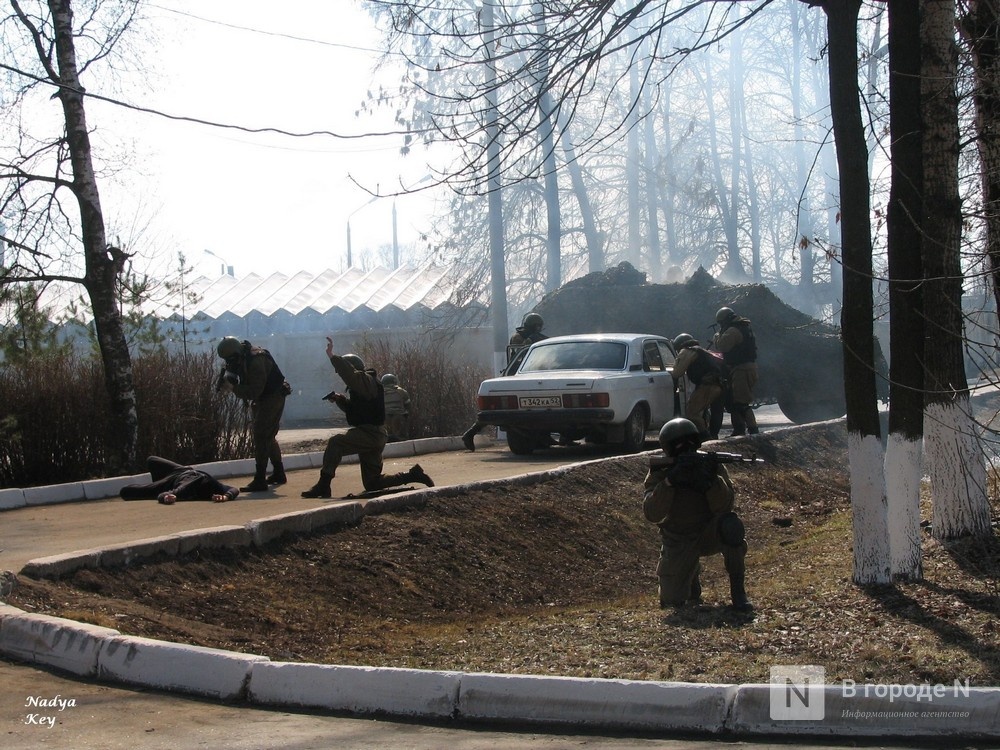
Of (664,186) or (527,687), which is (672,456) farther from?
(664,186)

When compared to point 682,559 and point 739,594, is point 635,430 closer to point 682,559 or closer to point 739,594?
point 682,559

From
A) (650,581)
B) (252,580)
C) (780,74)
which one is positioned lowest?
(650,581)

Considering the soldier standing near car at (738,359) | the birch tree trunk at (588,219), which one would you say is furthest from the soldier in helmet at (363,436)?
the birch tree trunk at (588,219)

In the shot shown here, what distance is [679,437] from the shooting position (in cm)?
642

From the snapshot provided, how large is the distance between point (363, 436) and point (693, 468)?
4.26 metres

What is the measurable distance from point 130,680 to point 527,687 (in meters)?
1.83

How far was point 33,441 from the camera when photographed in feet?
40.8

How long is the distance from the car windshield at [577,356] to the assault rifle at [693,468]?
315 inches

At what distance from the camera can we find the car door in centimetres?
1464

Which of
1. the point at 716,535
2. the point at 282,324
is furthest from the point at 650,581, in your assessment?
the point at 282,324

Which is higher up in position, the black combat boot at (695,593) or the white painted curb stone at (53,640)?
the white painted curb stone at (53,640)

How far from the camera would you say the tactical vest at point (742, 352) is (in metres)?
14.7

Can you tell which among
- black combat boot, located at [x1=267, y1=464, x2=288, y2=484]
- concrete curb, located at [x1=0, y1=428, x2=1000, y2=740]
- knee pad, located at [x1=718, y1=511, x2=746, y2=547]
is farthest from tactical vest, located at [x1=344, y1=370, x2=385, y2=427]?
concrete curb, located at [x1=0, y1=428, x2=1000, y2=740]

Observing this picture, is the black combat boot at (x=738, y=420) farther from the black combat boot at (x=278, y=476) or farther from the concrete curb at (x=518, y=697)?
the concrete curb at (x=518, y=697)
